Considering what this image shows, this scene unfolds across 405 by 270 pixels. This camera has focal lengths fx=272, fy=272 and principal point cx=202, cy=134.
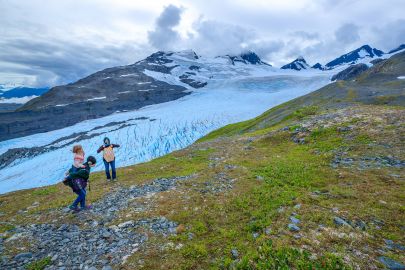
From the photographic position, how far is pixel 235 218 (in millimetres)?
10602

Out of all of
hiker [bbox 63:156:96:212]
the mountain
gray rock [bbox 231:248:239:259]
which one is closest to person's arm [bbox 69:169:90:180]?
hiker [bbox 63:156:96:212]

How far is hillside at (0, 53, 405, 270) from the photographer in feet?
26.0

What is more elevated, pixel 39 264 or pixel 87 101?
pixel 87 101

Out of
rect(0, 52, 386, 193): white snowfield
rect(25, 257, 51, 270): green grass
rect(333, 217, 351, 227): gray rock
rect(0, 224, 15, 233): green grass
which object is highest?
rect(333, 217, 351, 227): gray rock

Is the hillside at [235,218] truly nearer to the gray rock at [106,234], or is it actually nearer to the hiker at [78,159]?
the gray rock at [106,234]

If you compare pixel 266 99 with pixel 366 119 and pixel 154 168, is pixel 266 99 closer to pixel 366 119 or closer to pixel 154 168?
pixel 366 119

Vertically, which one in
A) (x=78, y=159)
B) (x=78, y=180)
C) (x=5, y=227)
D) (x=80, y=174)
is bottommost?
(x=5, y=227)

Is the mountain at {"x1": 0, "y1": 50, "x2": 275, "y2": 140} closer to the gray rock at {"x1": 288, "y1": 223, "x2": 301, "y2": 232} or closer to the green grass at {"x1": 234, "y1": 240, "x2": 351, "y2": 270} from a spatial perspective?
the gray rock at {"x1": 288, "y1": 223, "x2": 301, "y2": 232}

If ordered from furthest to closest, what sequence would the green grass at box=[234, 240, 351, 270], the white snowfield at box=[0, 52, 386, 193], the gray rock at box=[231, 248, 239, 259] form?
the white snowfield at box=[0, 52, 386, 193] < the gray rock at box=[231, 248, 239, 259] < the green grass at box=[234, 240, 351, 270]

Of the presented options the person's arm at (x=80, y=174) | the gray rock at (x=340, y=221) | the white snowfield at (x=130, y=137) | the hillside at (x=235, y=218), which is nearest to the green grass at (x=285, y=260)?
the hillside at (x=235, y=218)

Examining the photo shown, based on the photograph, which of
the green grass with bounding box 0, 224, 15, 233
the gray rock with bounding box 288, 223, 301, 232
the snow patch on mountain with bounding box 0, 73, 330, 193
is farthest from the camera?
the snow patch on mountain with bounding box 0, 73, 330, 193

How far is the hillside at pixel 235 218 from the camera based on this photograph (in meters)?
7.92

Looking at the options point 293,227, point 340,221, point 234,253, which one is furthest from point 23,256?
point 340,221

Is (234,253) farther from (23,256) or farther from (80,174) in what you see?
(80,174)
